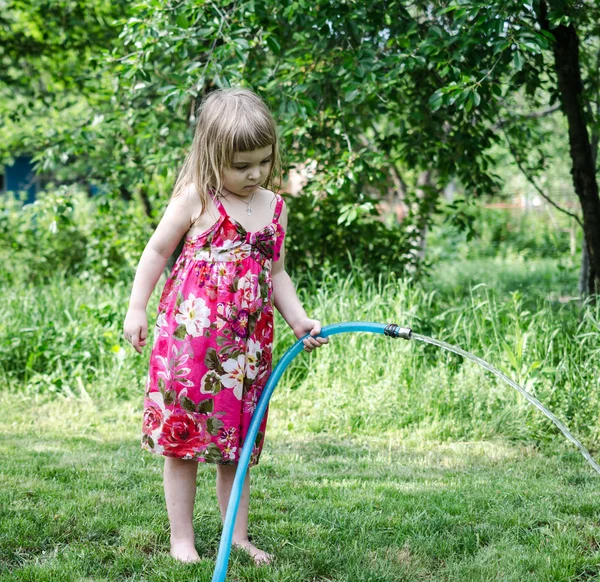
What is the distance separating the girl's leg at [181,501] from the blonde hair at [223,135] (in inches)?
32.8

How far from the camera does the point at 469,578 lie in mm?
2301

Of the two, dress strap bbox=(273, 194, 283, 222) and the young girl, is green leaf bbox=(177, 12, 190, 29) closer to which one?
the young girl

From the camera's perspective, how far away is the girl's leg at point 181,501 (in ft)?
7.91

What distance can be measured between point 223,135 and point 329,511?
57.7 inches

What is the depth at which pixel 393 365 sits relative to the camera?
4367 millimetres

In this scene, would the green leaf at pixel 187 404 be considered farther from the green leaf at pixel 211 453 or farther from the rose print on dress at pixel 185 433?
the green leaf at pixel 211 453

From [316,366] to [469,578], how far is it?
7.83 ft

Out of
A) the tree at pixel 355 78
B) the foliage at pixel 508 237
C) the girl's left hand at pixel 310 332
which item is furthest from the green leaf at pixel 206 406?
the foliage at pixel 508 237

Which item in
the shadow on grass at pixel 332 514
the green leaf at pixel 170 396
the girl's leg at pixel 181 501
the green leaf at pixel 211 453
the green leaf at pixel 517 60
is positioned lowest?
the shadow on grass at pixel 332 514

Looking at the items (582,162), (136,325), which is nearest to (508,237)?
(582,162)

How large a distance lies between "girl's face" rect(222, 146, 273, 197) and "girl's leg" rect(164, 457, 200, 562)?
0.90 metres

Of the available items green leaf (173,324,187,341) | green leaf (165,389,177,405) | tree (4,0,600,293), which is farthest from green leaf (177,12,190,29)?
green leaf (165,389,177,405)

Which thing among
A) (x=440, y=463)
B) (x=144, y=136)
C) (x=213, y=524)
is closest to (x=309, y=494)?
(x=213, y=524)

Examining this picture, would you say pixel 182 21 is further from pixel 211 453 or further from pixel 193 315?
pixel 211 453
